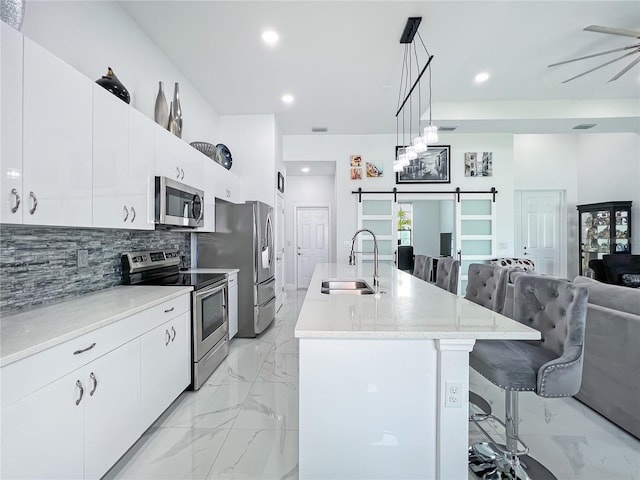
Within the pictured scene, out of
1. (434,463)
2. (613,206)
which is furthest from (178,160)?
(613,206)

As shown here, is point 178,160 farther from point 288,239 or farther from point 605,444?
point 288,239

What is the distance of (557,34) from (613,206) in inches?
163

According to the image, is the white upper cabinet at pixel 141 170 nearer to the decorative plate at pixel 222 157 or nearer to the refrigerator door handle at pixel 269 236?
the decorative plate at pixel 222 157

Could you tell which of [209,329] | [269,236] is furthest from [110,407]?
[269,236]

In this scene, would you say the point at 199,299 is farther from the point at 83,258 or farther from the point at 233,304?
the point at 233,304

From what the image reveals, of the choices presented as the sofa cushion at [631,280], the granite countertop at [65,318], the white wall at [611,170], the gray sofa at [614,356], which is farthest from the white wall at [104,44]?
the white wall at [611,170]

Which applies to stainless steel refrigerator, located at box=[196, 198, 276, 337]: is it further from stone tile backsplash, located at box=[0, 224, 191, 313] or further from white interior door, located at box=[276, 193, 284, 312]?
stone tile backsplash, located at box=[0, 224, 191, 313]

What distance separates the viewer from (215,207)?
3645 mm

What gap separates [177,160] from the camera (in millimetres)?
2602

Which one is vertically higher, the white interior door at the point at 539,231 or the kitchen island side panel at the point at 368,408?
the white interior door at the point at 539,231

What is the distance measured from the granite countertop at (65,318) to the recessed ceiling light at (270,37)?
7.66 feet

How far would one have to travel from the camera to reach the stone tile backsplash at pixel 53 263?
150 centimetres

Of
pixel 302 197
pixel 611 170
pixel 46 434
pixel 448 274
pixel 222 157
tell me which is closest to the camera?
pixel 46 434

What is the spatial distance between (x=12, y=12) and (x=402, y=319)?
219 cm
